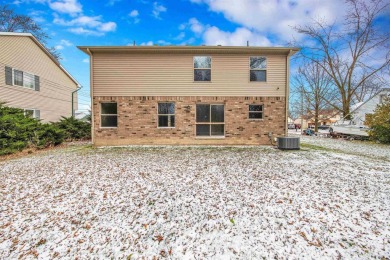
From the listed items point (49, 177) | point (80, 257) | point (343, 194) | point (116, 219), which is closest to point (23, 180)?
point (49, 177)

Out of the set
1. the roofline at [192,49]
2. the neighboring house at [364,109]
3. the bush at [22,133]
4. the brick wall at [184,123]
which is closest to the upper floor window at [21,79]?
the bush at [22,133]

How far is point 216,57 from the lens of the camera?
10023 mm

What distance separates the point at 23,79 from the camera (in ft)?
44.3

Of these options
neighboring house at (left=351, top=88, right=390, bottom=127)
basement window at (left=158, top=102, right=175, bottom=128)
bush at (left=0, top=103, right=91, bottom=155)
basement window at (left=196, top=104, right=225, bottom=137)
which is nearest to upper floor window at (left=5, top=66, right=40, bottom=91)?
bush at (left=0, top=103, right=91, bottom=155)

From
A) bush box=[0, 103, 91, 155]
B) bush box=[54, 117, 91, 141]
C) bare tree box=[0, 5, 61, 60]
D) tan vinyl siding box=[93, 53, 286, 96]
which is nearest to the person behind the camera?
bush box=[0, 103, 91, 155]

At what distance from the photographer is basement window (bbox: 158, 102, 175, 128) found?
10234 millimetres

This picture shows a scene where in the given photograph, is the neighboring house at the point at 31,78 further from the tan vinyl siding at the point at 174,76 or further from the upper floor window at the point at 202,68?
the upper floor window at the point at 202,68

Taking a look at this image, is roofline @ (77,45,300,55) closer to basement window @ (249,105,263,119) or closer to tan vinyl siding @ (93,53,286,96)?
tan vinyl siding @ (93,53,286,96)

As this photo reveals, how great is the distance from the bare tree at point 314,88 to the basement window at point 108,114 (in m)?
24.2

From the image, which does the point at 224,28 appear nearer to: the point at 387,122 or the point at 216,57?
the point at 216,57

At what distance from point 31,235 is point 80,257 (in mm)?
1076

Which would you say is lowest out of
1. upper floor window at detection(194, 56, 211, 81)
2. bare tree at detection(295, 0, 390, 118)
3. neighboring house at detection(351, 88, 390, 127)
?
neighboring house at detection(351, 88, 390, 127)

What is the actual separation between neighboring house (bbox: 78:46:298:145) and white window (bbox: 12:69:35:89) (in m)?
7.53

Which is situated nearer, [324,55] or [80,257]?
[80,257]
